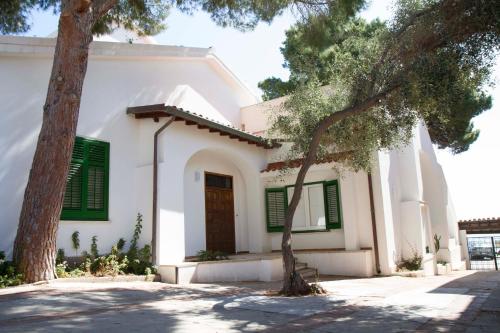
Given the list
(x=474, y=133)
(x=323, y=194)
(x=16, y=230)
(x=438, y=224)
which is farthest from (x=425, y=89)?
(x=474, y=133)

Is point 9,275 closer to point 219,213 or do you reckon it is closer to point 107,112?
point 107,112

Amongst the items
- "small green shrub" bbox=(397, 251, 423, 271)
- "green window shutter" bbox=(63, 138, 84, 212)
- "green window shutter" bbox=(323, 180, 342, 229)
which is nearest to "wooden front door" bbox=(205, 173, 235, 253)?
"green window shutter" bbox=(323, 180, 342, 229)

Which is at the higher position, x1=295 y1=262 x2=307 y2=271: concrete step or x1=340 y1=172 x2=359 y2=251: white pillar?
x1=340 y1=172 x2=359 y2=251: white pillar

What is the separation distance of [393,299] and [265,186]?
7.29 meters

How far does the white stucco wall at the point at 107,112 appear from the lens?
354 inches

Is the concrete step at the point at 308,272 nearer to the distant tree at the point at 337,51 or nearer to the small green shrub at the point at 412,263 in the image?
the small green shrub at the point at 412,263

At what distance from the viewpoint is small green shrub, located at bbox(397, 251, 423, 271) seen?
12914mm

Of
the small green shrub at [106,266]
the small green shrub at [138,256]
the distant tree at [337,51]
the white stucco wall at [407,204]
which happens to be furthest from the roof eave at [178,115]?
the white stucco wall at [407,204]

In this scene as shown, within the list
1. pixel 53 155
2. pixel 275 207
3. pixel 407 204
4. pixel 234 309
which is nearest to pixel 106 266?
pixel 53 155

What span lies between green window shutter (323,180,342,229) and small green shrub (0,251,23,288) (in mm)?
8320

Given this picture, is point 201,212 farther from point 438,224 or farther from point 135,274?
point 438,224

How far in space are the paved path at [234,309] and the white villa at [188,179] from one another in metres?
2.05

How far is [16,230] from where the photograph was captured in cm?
880

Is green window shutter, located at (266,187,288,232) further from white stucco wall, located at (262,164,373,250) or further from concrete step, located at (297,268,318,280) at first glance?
concrete step, located at (297,268,318,280)
